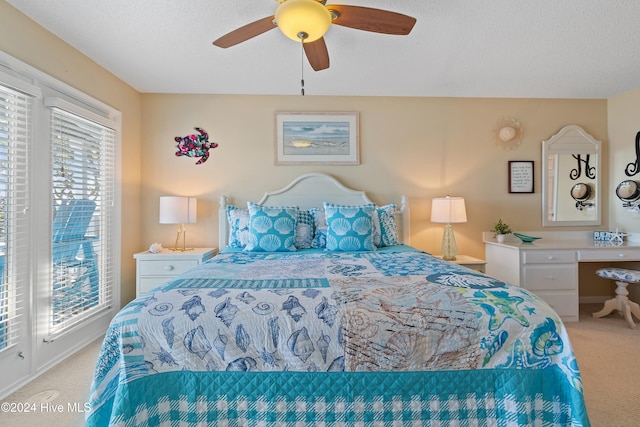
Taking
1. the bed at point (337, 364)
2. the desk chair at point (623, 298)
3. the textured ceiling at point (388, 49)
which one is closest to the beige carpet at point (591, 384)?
the desk chair at point (623, 298)

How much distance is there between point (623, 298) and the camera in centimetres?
290

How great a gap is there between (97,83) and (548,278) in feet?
14.7

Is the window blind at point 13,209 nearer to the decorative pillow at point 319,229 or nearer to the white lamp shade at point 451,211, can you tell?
the decorative pillow at point 319,229

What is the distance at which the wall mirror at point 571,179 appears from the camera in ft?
11.4

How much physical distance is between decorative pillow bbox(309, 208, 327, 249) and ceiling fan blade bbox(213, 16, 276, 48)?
5.27 feet

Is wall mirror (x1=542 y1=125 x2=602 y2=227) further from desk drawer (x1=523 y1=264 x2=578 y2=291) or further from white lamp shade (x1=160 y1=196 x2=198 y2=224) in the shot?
white lamp shade (x1=160 y1=196 x2=198 y2=224)

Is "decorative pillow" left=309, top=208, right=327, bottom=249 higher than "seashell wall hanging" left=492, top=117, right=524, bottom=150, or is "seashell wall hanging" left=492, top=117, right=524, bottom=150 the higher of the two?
"seashell wall hanging" left=492, top=117, right=524, bottom=150

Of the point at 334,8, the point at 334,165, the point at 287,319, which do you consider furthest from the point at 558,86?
the point at 287,319

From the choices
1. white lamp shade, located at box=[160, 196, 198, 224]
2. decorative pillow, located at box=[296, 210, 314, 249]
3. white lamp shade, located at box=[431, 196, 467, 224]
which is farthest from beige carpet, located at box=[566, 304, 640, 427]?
white lamp shade, located at box=[160, 196, 198, 224]

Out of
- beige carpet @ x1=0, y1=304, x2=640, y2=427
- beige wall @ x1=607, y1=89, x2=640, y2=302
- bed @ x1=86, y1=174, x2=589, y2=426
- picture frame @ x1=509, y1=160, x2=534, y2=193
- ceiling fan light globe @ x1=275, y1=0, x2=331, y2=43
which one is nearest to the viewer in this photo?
bed @ x1=86, y1=174, x2=589, y2=426

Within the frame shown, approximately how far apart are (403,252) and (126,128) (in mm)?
2928

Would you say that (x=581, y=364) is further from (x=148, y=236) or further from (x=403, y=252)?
(x=148, y=236)

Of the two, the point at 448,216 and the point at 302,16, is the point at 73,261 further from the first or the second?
the point at 448,216

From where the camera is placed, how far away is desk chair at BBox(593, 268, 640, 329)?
111 inches
